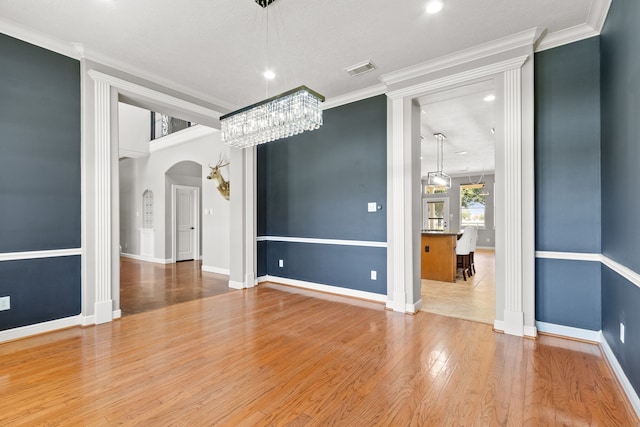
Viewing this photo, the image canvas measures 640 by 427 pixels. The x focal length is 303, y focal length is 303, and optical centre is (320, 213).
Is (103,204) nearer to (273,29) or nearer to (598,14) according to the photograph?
(273,29)

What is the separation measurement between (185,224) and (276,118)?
21.1 ft

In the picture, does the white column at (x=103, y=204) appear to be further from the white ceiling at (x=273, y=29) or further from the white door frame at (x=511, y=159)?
the white door frame at (x=511, y=159)

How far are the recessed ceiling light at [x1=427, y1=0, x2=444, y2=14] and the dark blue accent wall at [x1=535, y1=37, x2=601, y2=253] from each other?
1277 millimetres

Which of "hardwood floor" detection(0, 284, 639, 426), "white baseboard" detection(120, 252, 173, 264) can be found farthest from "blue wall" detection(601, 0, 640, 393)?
"white baseboard" detection(120, 252, 173, 264)

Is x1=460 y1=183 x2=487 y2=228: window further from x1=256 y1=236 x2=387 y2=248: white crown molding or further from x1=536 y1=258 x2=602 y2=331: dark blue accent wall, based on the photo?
x1=536 y1=258 x2=602 y2=331: dark blue accent wall

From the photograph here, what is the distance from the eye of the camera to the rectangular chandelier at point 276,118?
8.64 feet

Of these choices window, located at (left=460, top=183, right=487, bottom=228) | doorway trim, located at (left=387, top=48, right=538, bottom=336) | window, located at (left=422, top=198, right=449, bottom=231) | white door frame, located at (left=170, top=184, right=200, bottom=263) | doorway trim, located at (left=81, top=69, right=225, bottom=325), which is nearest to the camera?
doorway trim, located at (left=387, top=48, right=538, bottom=336)

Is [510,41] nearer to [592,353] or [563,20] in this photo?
[563,20]

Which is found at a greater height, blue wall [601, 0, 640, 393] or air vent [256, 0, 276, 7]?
air vent [256, 0, 276, 7]

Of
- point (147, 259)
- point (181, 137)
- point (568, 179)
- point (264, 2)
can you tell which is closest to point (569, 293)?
point (568, 179)

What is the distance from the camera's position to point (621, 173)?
2.13 m

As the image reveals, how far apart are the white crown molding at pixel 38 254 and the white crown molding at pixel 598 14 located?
5.32 meters

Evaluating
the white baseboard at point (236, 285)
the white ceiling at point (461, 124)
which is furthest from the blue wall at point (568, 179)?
the white baseboard at point (236, 285)

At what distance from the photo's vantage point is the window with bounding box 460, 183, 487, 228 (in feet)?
37.9
